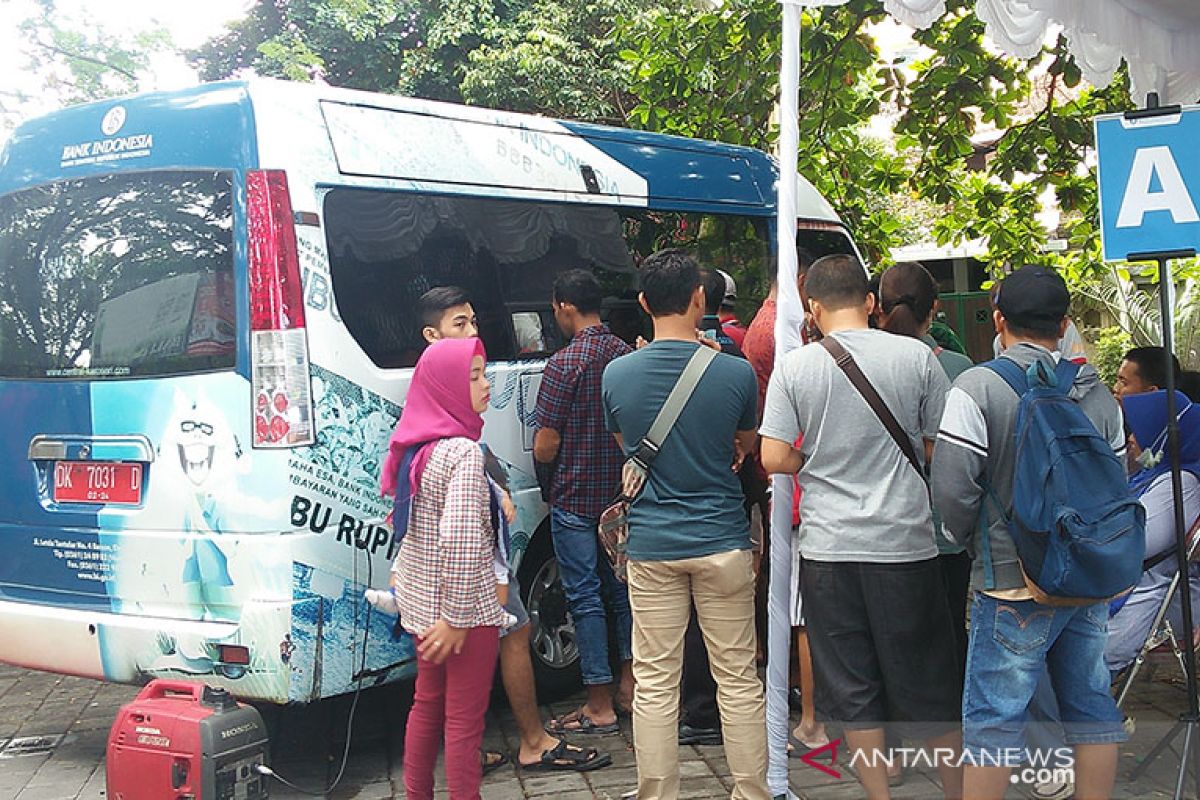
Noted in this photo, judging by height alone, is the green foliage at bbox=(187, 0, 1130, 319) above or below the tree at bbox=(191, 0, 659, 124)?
below

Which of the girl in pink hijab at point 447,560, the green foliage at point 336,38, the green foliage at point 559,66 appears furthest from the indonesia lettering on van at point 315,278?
the green foliage at point 336,38

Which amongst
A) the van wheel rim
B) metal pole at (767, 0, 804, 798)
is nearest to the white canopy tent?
metal pole at (767, 0, 804, 798)

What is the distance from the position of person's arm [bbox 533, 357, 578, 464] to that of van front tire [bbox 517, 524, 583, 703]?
562mm

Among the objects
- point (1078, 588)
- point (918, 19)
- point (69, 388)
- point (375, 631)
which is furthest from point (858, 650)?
point (69, 388)

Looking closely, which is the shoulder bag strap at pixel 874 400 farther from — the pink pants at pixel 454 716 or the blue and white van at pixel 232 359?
the blue and white van at pixel 232 359

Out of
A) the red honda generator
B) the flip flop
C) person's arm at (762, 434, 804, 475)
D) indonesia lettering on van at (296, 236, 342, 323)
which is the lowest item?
the flip flop

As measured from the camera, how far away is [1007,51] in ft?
17.8

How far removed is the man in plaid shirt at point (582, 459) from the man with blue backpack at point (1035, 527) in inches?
71.8

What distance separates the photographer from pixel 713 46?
779 centimetres

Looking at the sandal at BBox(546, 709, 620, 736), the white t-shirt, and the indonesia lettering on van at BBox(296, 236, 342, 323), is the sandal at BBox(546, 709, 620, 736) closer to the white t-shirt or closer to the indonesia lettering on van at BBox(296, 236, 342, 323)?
the white t-shirt

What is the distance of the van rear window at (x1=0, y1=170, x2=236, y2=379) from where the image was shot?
4438 mm

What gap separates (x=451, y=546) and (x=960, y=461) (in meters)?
1.54

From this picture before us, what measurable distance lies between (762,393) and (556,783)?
5.89ft

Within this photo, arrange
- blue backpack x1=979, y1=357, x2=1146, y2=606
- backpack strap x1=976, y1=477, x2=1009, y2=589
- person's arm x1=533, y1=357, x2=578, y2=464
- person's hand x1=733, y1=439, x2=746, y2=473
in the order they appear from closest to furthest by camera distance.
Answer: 1. blue backpack x1=979, y1=357, x2=1146, y2=606
2. backpack strap x1=976, y1=477, x2=1009, y2=589
3. person's hand x1=733, y1=439, x2=746, y2=473
4. person's arm x1=533, y1=357, x2=578, y2=464
